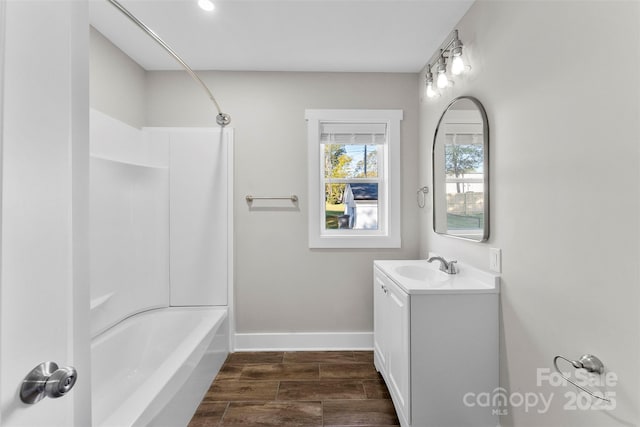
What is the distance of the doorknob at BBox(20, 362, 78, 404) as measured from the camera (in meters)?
0.51

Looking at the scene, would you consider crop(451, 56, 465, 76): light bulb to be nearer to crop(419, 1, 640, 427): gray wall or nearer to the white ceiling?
crop(419, 1, 640, 427): gray wall

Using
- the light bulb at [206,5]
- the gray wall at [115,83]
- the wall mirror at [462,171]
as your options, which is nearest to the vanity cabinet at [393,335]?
the wall mirror at [462,171]

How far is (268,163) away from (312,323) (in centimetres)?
145

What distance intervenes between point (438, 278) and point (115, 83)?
2649 mm

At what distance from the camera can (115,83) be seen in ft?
7.23

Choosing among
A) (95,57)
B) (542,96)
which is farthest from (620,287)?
(95,57)

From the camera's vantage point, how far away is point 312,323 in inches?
104

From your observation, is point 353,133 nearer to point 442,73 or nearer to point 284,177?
point 284,177

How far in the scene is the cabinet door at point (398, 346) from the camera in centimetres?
156

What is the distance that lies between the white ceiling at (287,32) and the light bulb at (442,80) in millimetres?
308

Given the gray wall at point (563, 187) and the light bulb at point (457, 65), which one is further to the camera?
the light bulb at point (457, 65)

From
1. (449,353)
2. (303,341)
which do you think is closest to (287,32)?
(449,353)

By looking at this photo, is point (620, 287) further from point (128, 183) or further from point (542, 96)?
point (128, 183)

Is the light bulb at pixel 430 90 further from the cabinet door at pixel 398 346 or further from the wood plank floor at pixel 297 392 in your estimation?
the wood plank floor at pixel 297 392
